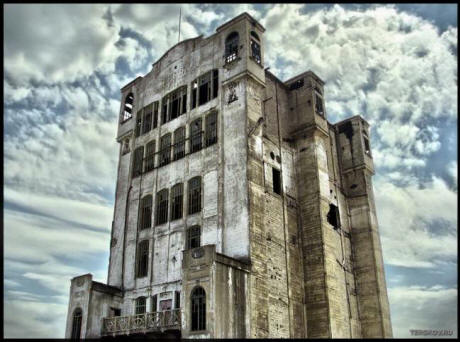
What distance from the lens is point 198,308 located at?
22.6m

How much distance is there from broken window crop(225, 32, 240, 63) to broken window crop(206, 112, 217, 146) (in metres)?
3.89

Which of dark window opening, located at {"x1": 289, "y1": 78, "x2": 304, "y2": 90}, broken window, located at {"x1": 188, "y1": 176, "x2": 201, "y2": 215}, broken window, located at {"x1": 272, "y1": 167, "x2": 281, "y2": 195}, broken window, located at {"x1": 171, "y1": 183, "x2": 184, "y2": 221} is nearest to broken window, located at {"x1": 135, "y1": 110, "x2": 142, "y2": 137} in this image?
broken window, located at {"x1": 171, "y1": 183, "x2": 184, "y2": 221}

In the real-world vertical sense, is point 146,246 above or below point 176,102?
below

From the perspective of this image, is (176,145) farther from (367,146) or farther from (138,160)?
(367,146)

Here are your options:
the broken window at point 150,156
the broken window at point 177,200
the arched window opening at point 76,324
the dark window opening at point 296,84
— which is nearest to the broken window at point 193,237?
the broken window at point 177,200

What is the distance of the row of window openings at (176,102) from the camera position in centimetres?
3167

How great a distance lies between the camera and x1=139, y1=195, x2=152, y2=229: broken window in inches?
1235

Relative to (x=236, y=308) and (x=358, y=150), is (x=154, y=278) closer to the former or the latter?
(x=236, y=308)

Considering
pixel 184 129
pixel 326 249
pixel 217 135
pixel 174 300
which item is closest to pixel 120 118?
pixel 184 129

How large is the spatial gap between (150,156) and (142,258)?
745cm

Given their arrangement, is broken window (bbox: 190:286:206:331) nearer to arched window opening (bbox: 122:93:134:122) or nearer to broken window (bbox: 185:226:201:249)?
broken window (bbox: 185:226:201:249)

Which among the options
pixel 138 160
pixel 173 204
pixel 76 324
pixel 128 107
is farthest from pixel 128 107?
pixel 76 324

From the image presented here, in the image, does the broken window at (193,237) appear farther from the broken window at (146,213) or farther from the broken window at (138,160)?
the broken window at (138,160)

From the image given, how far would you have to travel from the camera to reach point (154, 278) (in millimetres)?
28719
